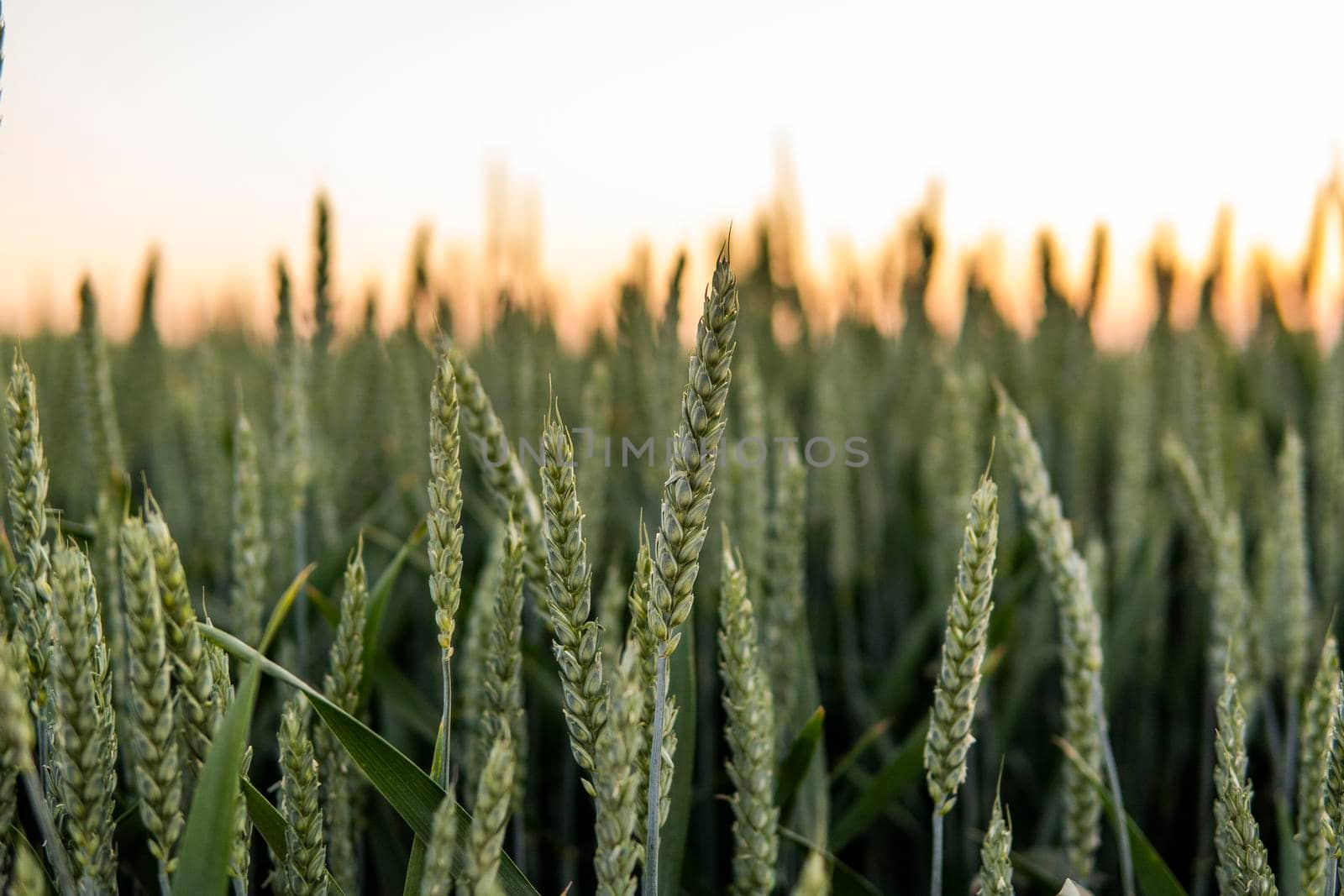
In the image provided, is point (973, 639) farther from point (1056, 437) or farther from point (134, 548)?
point (1056, 437)

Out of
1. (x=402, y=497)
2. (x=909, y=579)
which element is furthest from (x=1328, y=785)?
(x=402, y=497)

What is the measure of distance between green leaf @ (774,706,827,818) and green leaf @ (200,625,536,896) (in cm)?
29

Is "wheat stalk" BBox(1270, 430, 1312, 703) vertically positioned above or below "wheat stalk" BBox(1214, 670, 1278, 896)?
above

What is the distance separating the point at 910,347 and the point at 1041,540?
159cm

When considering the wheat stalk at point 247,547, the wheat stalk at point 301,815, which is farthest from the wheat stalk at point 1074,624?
the wheat stalk at point 247,547

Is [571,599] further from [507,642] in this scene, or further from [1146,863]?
[1146,863]

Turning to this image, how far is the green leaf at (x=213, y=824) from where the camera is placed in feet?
1.77

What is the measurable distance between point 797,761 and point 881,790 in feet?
0.59

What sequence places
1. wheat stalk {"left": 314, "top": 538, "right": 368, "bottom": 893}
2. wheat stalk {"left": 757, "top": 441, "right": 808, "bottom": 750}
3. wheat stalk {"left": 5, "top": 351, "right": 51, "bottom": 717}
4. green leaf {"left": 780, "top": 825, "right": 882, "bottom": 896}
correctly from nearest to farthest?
wheat stalk {"left": 5, "top": 351, "right": 51, "bottom": 717} < wheat stalk {"left": 314, "top": 538, "right": 368, "bottom": 893} < green leaf {"left": 780, "top": 825, "right": 882, "bottom": 896} < wheat stalk {"left": 757, "top": 441, "right": 808, "bottom": 750}

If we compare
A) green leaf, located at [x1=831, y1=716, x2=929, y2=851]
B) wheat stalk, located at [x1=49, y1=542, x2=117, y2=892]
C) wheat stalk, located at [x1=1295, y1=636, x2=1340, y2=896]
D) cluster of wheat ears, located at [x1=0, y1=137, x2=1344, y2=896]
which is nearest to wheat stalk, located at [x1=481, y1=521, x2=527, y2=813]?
cluster of wheat ears, located at [x1=0, y1=137, x2=1344, y2=896]

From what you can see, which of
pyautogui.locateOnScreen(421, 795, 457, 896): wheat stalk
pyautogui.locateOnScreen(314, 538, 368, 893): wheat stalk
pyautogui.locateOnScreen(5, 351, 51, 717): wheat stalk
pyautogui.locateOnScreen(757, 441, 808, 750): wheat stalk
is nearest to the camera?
pyautogui.locateOnScreen(421, 795, 457, 896): wheat stalk

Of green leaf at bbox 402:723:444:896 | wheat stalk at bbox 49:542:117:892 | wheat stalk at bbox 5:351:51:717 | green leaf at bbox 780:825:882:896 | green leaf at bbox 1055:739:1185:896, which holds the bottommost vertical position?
green leaf at bbox 780:825:882:896

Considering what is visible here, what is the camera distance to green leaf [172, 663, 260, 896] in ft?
1.77

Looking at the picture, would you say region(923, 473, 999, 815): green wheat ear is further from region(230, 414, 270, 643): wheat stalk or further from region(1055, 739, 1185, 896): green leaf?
region(230, 414, 270, 643): wheat stalk
